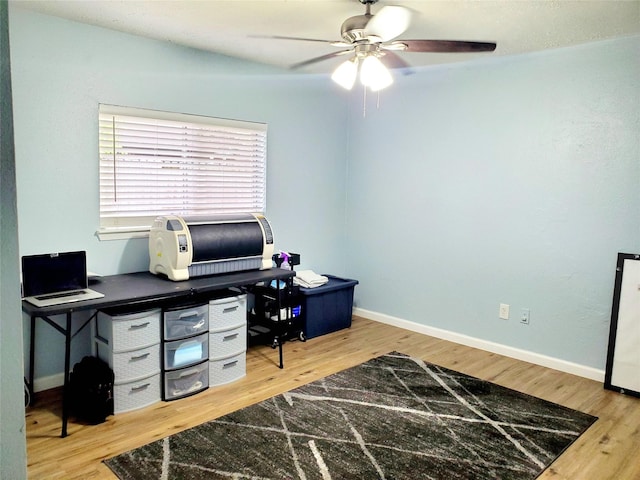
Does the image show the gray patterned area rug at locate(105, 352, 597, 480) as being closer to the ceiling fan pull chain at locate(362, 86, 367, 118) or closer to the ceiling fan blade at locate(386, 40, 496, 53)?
the ceiling fan blade at locate(386, 40, 496, 53)

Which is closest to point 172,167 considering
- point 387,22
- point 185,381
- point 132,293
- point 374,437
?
point 132,293

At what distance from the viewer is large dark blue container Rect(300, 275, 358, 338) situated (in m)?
3.98

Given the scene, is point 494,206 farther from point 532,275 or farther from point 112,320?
point 112,320

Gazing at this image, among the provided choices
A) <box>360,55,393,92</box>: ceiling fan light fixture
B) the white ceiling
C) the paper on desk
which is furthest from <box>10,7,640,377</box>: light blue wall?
<box>360,55,393,92</box>: ceiling fan light fixture

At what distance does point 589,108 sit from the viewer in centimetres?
323

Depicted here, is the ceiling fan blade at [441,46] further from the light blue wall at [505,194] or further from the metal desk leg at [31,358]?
the metal desk leg at [31,358]

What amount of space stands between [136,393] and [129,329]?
1.24 feet

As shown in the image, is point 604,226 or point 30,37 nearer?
point 30,37

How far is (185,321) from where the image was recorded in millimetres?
2900

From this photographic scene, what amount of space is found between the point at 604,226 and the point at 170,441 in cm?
297

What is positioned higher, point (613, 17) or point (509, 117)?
point (613, 17)

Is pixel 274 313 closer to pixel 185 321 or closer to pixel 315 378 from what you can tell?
pixel 315 378

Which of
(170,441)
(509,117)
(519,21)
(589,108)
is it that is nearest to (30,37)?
(170,441)

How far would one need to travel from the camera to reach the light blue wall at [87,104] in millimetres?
2795
